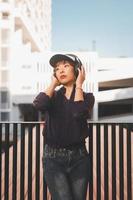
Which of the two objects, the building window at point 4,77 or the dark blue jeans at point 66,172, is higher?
the building window at point 4,77

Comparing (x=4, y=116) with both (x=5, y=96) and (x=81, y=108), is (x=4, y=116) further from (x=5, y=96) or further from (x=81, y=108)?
(x=81, y=108)

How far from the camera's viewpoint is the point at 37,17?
162ft

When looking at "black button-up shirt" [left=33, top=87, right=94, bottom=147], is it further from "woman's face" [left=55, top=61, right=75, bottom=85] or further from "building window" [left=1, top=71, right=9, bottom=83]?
"building window" [left=1, top=71, right=9, bottom=83]

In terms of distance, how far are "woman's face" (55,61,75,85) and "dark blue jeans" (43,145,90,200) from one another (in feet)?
1.58

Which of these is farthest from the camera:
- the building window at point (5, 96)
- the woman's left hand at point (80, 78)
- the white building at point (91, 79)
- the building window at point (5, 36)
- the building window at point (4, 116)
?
the white building at point (91, 79)

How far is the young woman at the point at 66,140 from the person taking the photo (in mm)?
2400

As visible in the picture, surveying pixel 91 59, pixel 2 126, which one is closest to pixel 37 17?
pixel 91 59

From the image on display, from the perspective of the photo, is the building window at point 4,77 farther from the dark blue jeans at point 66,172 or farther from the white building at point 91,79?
the dark blue jeans at point 66,172

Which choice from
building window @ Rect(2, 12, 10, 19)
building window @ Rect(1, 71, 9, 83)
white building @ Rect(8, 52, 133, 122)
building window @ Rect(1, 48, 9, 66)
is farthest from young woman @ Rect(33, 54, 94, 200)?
building window @ Rect(2, 12, 10, 19)

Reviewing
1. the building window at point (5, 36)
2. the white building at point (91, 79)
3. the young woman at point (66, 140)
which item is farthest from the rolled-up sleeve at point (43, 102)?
the building window at point (5, 36)

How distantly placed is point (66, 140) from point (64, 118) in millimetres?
146

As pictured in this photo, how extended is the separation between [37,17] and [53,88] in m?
48.1

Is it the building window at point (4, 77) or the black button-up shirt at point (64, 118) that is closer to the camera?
the black button-up shirt at point (64, 118)

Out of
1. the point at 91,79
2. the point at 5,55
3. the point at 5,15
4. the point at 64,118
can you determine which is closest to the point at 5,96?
the point at 5,55
